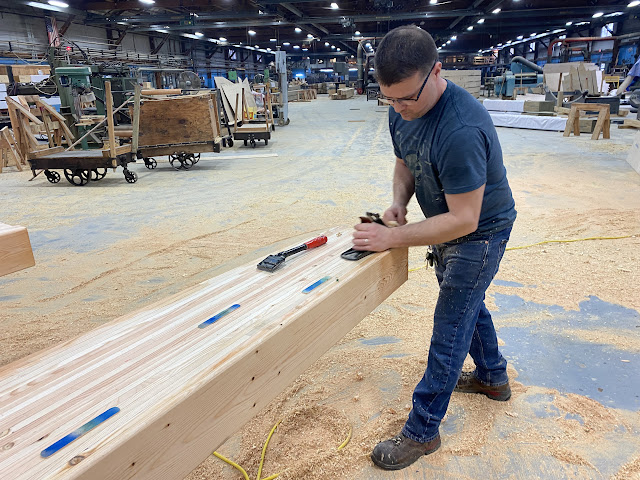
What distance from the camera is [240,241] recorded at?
15.3ft

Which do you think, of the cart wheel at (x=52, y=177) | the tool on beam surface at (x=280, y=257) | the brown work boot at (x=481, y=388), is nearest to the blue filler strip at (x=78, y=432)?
the tool on beam surface at (x=280, y=257)

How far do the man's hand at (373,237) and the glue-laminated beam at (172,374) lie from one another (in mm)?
83

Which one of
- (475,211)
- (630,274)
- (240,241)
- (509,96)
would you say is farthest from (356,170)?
(509,96)

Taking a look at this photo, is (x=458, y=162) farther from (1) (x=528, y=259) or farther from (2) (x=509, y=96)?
(2) (x=509, y=96)

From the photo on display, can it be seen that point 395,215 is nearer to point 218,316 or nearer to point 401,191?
point 401,191

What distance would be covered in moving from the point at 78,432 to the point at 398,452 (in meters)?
1.34

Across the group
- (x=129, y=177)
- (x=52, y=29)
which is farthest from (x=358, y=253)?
(x=52, y=29)

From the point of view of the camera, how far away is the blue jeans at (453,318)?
1814mm

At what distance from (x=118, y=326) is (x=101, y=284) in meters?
2.51

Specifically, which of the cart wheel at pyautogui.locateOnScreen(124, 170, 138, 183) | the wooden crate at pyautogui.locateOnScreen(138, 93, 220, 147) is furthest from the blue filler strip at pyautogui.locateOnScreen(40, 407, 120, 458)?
the wooden crate at pyautogui.locateOnScreen(138, 93, 220, 147)

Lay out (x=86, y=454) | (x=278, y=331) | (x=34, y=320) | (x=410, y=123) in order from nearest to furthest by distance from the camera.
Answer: (x=86, y=454)
(x=278, y=331)
(x=410, y=123)
(x=34, y=320)

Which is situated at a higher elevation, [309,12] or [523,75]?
[309,12]

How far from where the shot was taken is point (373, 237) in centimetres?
194

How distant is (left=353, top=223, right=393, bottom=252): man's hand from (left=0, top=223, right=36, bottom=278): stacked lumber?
132 cm
